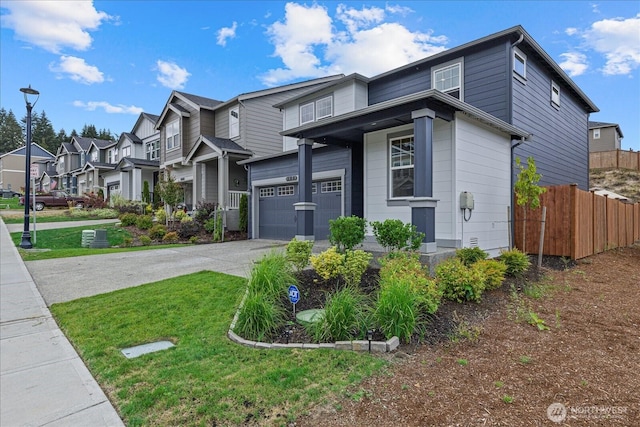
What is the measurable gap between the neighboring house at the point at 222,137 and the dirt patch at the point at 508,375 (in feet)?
44.5

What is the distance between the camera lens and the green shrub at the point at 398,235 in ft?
21.0

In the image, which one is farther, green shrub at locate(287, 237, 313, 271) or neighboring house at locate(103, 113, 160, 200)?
neighboring house at locate(103, 113, 160, 200)

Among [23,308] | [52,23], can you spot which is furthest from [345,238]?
[52,23]

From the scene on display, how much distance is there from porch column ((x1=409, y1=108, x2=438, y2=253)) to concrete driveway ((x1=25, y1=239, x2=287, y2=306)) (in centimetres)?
294

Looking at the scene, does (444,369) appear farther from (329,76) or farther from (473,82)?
(329,76)

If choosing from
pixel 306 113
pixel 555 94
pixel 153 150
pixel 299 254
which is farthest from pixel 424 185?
pixel 153 150

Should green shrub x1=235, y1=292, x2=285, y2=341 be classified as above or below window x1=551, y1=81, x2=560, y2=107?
below

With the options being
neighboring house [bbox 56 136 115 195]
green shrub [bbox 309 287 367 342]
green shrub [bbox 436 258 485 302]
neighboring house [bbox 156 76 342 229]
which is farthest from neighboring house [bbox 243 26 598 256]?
neighboring house [bbox 56 136 115 195]

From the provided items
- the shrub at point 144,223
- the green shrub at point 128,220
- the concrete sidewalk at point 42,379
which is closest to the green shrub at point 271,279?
the concrete sidewalk at point 42,379

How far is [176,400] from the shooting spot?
286 cm

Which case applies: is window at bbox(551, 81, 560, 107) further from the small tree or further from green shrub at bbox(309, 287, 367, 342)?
green shrub at bbox(309, 287, 367, 342)

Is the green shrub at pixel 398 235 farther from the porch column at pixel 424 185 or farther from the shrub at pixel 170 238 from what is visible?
the shrub at pixel 170 238

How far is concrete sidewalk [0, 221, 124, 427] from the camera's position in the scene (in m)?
2.79

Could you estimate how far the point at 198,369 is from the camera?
3.39m
